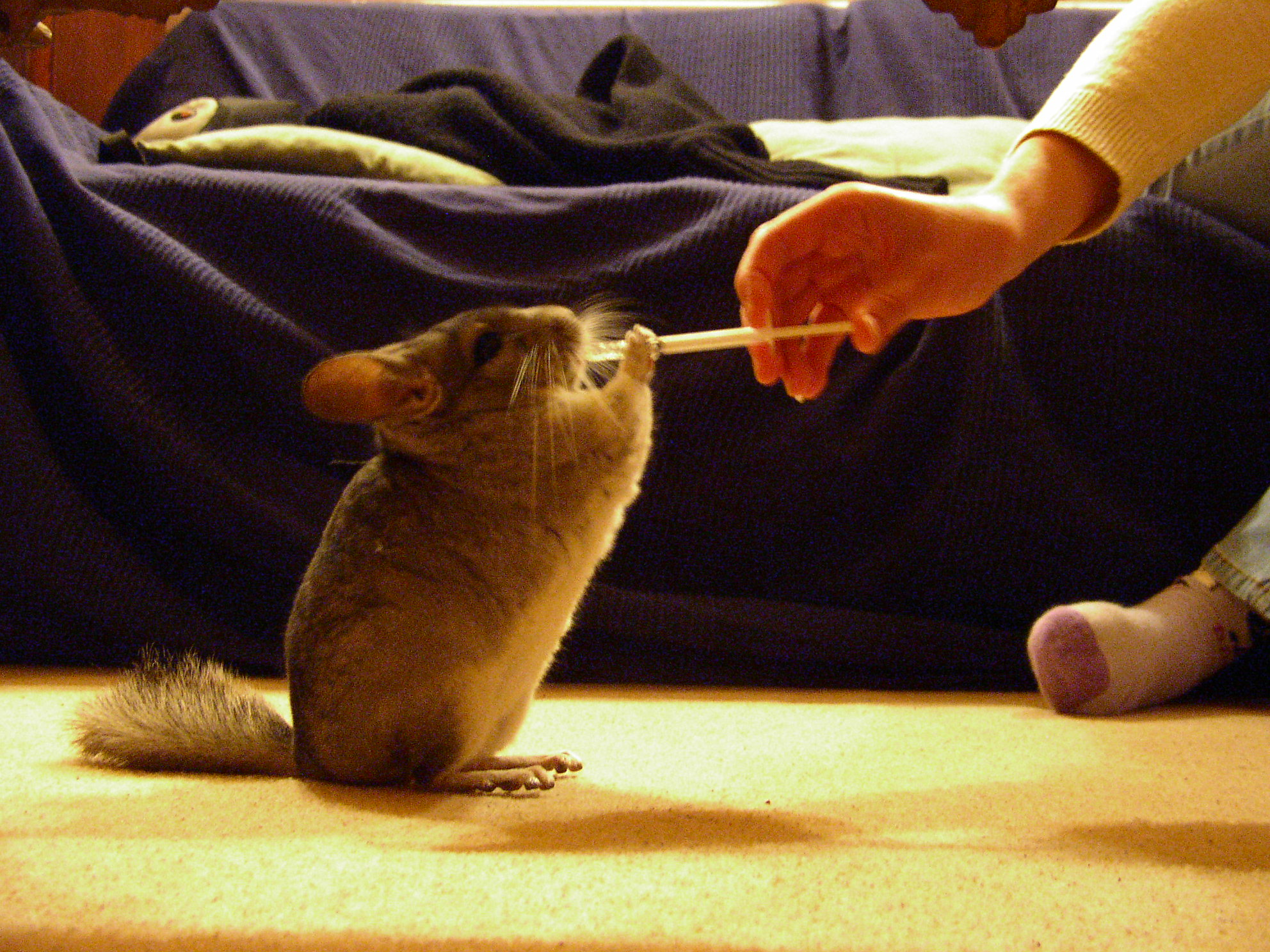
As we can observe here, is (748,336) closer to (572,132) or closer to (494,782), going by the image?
(494,782)

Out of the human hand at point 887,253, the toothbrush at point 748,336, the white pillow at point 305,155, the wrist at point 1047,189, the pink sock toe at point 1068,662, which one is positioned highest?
the white pillow at point 305,155

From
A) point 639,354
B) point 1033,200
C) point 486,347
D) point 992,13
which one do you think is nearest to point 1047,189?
point 1033,200

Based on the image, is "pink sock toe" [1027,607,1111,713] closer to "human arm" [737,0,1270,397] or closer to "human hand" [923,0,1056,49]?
"human arm" [737,0,1270,397]

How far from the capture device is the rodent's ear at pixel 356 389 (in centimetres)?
95

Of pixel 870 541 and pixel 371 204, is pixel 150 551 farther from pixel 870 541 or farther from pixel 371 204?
pixel 870 541

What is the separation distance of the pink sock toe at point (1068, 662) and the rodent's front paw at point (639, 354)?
2.46 feet

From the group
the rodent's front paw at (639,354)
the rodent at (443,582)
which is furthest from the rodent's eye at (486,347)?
the rodent's front paw at (639,354)

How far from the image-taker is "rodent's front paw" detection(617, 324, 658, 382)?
114cm

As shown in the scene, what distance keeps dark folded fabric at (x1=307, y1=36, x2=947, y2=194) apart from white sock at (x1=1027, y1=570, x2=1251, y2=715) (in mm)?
817

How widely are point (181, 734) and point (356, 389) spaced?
0.46 meters

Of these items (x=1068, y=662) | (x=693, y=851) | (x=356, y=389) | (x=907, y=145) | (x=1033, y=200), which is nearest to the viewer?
(x=693, y=851)

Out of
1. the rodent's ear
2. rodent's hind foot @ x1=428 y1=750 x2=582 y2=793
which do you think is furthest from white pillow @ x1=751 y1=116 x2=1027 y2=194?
rodent's hind foot @ x1=428 y1=750 x2=582 y2=793

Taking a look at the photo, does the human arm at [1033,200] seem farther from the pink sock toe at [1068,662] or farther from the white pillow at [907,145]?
the white pillow at [907,145]

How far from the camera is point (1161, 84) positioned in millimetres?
1103
